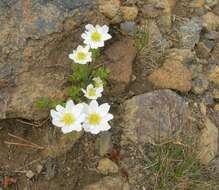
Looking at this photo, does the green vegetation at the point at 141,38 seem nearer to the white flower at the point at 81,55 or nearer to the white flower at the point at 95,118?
the white flower at the point at 81,55

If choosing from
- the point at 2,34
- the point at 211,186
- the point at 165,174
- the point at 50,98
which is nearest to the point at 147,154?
the point at 165,174

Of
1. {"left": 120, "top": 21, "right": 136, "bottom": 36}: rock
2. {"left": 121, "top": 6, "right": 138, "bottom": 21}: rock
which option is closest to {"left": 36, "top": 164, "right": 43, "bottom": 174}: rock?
{"left": 120, "top": 21, "right": 136, "bottom": 36}: rock

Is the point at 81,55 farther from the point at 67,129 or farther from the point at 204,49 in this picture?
the point at 204,49

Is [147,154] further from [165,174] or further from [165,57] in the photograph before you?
[165,57]

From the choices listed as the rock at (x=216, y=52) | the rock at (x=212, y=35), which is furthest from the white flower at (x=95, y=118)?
the rock at (x=212, y=35)

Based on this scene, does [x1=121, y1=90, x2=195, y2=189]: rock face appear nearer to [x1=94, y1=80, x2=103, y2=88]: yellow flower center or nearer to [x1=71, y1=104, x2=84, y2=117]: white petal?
[x1=94, y1=80, x2=103, y2=88]: yellow flower center

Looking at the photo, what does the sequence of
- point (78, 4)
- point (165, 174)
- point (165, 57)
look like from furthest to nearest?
1. point (165, 57)
2. point (78, 4)
3. point (165, 174)
